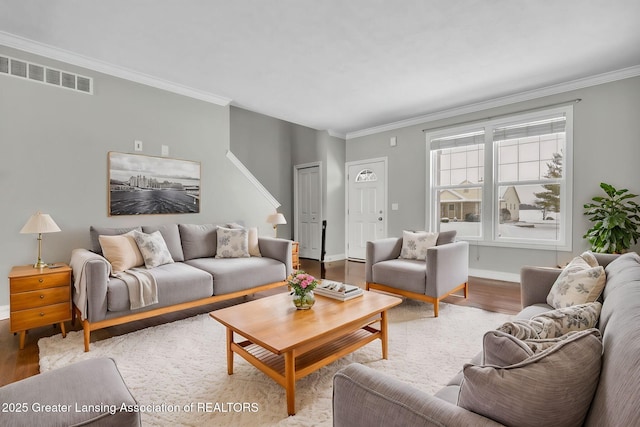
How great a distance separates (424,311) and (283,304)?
163 cm

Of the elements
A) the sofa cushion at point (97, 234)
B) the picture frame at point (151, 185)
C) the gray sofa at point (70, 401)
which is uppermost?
the picture frame at point (151, 185)

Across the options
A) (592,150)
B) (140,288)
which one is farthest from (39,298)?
(592,150)

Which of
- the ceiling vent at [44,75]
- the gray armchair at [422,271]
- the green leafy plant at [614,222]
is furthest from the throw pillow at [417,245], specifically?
the ceiling vent at [44,75]

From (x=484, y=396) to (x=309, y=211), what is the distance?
5.83 metres

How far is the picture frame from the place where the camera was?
3.62 m

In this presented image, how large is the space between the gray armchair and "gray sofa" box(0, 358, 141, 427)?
8.57 feet

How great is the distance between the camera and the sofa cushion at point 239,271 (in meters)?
3.21

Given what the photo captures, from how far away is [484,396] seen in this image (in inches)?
32.0

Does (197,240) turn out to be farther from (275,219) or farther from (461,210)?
(461,210)

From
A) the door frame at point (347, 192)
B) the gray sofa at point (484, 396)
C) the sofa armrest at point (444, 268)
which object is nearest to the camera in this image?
the gray sofa at point (484, 396)

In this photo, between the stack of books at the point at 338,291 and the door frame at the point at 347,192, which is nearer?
the stack of books at the point at 338,291

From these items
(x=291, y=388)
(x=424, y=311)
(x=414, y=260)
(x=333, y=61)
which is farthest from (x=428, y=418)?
(x=333, y=61)

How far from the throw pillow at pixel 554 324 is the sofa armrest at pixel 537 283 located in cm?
110

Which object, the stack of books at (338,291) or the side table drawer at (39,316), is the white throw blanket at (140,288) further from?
the stack of books at (338,291)
